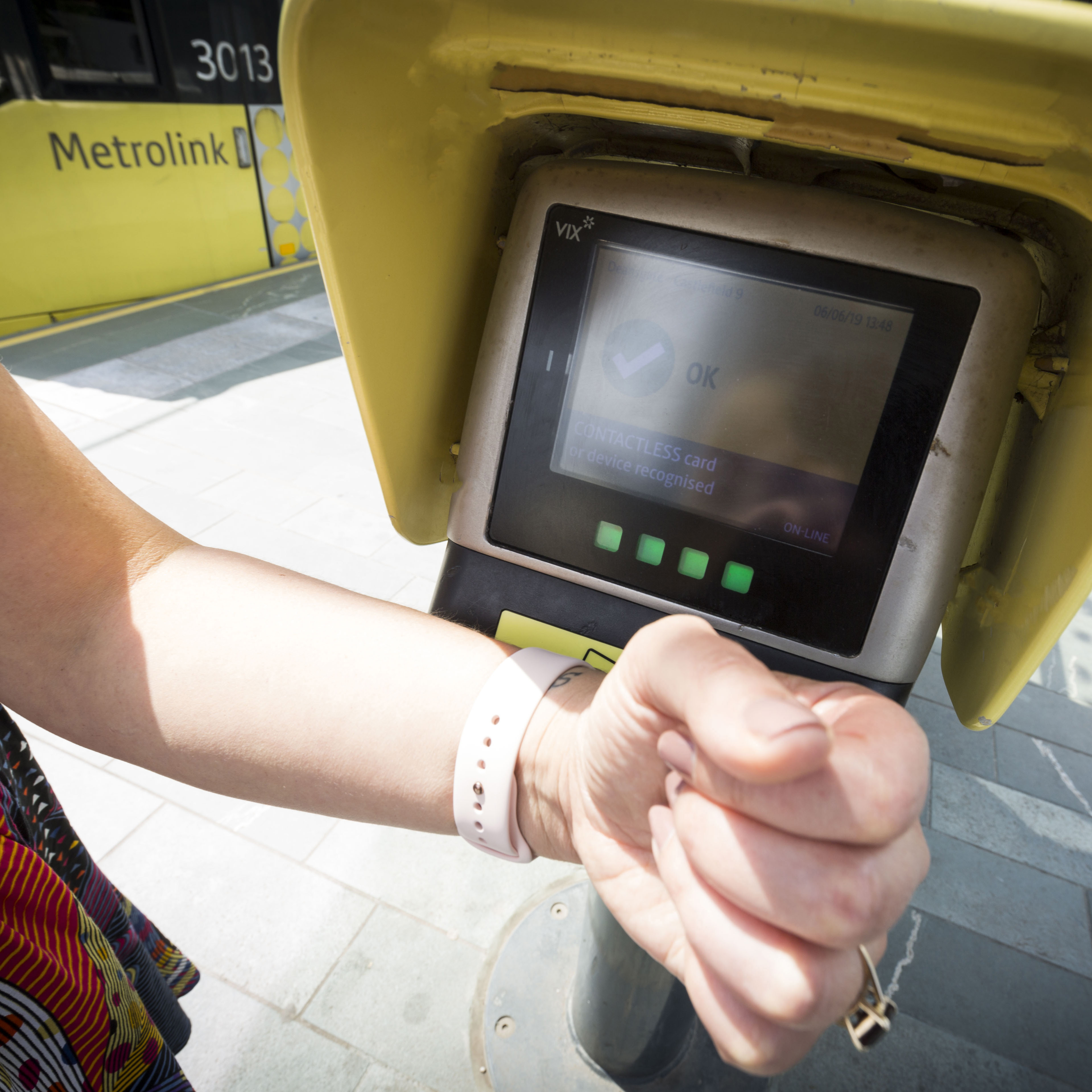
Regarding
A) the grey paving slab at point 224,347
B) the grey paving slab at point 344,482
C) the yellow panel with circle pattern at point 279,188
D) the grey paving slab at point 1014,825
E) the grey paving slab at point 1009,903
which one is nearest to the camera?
the grey paving slab at point 1009,903

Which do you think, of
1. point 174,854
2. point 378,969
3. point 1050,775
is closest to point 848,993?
point 378,969

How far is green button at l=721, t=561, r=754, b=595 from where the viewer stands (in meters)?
0.68

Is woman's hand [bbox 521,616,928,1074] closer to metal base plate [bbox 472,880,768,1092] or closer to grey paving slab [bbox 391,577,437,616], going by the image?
metal base plate [bbox 472,880,768,1092]

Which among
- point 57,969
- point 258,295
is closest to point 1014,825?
point 57,969

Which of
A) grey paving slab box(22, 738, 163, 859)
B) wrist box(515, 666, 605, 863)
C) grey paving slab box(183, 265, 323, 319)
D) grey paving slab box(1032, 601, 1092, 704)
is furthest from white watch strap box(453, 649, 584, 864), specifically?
grey paving slab box(183, 265, 323, 319)

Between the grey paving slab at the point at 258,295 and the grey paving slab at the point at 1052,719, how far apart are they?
372 centimetres

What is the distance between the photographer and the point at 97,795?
1.57m

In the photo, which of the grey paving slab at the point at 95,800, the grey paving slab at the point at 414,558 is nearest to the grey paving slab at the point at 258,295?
the grey paving slab at the point at 414,558

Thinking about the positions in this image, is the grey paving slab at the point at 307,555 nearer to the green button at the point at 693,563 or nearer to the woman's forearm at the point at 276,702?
the woman's forearm at the point at 276,702

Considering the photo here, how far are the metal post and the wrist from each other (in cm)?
42

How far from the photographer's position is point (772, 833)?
378 mm

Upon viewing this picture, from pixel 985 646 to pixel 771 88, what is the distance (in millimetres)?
489

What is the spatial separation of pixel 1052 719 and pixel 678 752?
2051 millimetres

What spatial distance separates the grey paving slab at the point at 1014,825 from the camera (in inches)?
62.8
